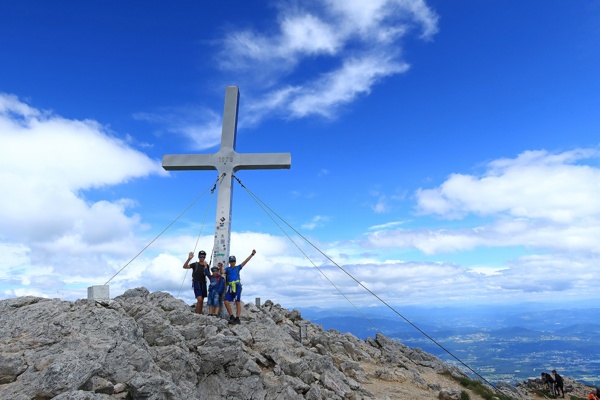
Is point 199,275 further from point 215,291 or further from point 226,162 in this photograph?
point 226,162

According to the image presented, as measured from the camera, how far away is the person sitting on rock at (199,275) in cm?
1306

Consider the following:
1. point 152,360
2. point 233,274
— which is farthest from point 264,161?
point 152,360

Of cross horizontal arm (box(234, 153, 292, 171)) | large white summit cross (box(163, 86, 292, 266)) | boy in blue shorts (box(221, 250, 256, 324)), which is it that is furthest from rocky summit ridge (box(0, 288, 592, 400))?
cross horizontal arm (box(234, 153, 292, 171))

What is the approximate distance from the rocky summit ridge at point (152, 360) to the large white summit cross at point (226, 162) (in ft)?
10.2

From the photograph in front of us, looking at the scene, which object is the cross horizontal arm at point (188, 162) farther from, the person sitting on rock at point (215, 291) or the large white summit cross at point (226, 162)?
the person sitting on rock at point (215, 291)

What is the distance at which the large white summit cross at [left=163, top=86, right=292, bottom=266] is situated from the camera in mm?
14656

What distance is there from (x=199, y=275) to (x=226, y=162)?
4.98 meters

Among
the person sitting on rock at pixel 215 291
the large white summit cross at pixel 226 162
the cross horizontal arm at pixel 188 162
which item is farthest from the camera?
the cross horizontal arm at pixel 188 162

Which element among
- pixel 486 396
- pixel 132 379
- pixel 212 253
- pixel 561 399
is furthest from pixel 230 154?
pixel 561 399

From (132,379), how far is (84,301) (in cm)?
366

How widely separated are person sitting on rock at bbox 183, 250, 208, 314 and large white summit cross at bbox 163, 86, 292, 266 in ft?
3.90

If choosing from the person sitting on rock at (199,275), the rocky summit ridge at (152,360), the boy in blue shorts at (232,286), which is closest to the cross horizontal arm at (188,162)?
the person sitting on rock at (199,275)

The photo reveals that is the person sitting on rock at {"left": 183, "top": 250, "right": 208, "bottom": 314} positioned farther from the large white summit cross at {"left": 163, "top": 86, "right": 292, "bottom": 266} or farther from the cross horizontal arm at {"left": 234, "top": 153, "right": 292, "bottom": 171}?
the cross horizontal arm at {"left": 234, "top": 153, "right": 292, "bottom": 171}

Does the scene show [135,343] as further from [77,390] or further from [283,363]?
[283,363]
